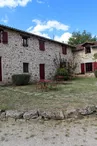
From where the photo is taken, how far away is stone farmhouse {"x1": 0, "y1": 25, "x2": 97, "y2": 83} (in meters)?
17.5

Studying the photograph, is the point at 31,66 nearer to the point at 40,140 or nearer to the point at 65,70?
the point at 65,70

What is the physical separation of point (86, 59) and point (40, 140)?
23.3 meters

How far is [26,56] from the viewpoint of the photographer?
19.8 metres

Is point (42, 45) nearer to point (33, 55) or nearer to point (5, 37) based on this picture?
point (33, 55)

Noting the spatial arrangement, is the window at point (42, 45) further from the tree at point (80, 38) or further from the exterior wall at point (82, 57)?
the tree at point (80, 38)

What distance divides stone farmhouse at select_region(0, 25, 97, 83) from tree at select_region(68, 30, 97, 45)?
19.8 metres

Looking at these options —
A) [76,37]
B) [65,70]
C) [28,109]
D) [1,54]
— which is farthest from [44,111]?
[76,37]

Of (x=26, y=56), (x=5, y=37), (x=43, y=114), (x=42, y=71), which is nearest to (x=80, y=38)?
(x=42, y=71)

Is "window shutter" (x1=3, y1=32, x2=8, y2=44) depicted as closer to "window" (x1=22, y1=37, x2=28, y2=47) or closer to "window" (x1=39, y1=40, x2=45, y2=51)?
"window" (x1=22, y1=37, x2=28, y2=47)

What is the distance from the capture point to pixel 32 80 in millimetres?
20375

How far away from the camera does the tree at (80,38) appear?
47.2 metres

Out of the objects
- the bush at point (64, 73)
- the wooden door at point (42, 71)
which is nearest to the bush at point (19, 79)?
the wooden door at point (42, 71)

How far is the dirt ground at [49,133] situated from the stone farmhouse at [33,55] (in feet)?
36.5

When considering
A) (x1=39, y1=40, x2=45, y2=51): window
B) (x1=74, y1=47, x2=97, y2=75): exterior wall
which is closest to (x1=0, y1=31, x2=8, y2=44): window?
(x1=39, y1=40, x2=45, y2=51): window
